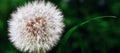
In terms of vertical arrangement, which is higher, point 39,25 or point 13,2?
point 13,2

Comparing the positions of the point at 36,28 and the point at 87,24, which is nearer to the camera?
the point at 36,28

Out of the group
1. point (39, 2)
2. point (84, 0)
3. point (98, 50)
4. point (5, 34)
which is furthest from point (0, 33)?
point (39, 2)

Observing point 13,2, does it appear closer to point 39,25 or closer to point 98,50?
point 98,50

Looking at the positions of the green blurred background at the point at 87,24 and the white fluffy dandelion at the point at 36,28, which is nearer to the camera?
the white fluffy dandelion at the point at 36,28

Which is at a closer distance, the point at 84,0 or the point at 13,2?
the point at 13,2
